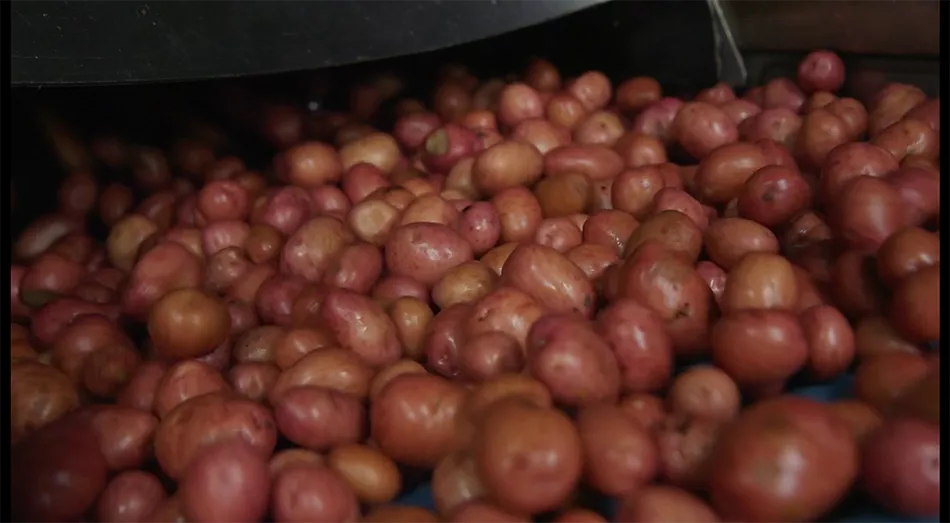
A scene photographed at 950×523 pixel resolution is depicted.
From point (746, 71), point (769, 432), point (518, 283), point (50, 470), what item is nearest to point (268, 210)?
point (518, 283)

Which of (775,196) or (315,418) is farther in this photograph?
(775,196)

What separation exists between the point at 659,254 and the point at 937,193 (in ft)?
1.34

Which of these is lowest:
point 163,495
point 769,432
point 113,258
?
point 113,258

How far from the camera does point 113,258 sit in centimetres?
144

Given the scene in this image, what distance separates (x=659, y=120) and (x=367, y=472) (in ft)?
3.66

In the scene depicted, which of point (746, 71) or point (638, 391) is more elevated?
point (638, 391)

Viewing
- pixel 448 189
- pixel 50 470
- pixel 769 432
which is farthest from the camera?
pixel 448 189

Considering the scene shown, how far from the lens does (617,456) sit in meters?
0.71

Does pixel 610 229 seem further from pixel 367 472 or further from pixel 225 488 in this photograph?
pixel 225 488

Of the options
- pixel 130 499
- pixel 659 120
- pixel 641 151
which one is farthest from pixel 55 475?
pixel 659 120

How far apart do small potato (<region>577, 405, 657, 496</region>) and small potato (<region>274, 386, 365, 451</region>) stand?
27 centimetres

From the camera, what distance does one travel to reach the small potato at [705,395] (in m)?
0.82

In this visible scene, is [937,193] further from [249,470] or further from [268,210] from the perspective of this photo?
[268,210]

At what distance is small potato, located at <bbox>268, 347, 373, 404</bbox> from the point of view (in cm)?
92
